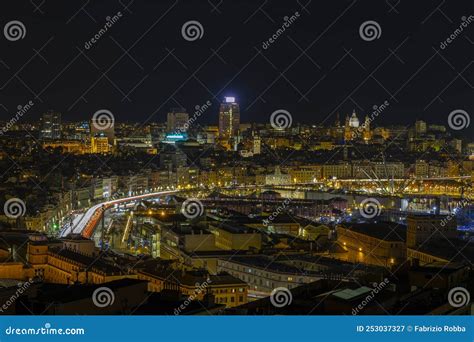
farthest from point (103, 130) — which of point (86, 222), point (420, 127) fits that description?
point (86, 222)

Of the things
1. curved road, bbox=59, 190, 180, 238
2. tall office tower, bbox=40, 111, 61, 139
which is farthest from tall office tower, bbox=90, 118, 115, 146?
curved road, bbox=59, 190, 180, 238

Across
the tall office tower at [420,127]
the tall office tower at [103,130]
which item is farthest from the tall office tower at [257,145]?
the tall office tower at [420,127]

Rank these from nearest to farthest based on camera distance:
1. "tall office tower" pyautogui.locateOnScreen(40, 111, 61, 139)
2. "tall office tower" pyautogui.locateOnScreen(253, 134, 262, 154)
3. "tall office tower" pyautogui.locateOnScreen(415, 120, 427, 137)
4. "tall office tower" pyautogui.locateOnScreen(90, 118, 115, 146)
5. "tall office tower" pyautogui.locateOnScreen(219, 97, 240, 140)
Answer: "tall office tower" pyautogui.locateOnScreen(90, 118, 115, 146)
"tall office tower" pyautogui.locateOnScreen(40, 111, 61, 139)
"tall office tower" pyautogui.locateOnScreen(253, 134, 262, 154)
"tall office tower" pyautogui.locateOnScreen(219, 97, 240, 140)
"tall office tower" pyautogui.locateOnScreen(415, 120, 427, 137)

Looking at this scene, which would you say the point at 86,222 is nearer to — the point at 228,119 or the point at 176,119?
the point at 228,119

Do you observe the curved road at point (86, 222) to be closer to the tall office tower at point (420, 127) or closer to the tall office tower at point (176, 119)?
the tall office tower at point (176, 119)

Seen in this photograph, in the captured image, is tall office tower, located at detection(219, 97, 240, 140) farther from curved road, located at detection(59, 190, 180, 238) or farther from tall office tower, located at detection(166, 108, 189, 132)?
curved road, located at detection(59, 190, 180, 238)

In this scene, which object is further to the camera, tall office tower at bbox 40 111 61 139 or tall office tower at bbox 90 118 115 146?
tall office tower at bbox 40 111 61 139
